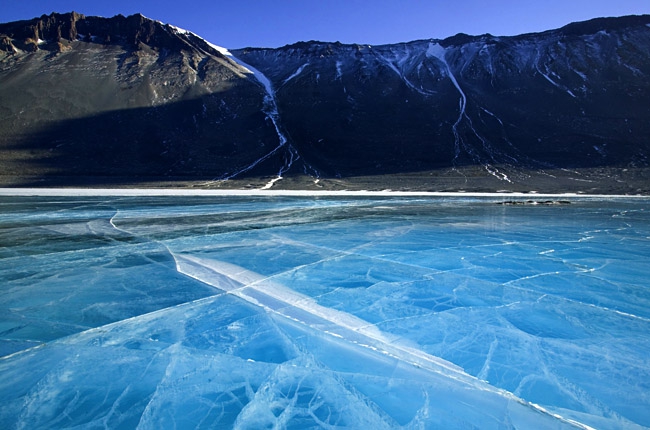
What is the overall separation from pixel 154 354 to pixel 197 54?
73.0 metres

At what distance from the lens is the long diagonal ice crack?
141 inches

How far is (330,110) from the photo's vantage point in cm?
5862

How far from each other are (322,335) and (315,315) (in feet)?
1.79

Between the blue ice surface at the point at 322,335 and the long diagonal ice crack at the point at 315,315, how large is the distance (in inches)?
1.0

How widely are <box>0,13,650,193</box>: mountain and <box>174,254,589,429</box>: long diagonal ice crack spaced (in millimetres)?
25281

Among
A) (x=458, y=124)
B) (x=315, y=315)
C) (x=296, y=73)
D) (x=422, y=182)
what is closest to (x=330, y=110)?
(x=458, y=124)

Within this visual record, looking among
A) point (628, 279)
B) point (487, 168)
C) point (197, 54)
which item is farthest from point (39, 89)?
point (628, 279)

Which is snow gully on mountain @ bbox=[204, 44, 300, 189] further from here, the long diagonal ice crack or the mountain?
the long diagonal ice crack

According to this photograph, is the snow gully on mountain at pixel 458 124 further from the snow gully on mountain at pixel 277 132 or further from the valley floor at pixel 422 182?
the snow gully on mountain at pixel 277 132

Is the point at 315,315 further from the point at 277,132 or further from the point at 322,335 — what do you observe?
the point at 277,132

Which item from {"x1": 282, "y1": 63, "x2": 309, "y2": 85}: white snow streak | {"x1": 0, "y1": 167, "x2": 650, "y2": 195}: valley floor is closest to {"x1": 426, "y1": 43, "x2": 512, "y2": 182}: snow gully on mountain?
{"x1": 0, "y1": 167, "x2": 650, "y2": 195}: valley floor

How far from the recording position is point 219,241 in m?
9.30

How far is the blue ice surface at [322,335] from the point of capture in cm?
309

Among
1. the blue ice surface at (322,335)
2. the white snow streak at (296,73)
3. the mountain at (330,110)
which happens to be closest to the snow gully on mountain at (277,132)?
the mountain at (330,110)
